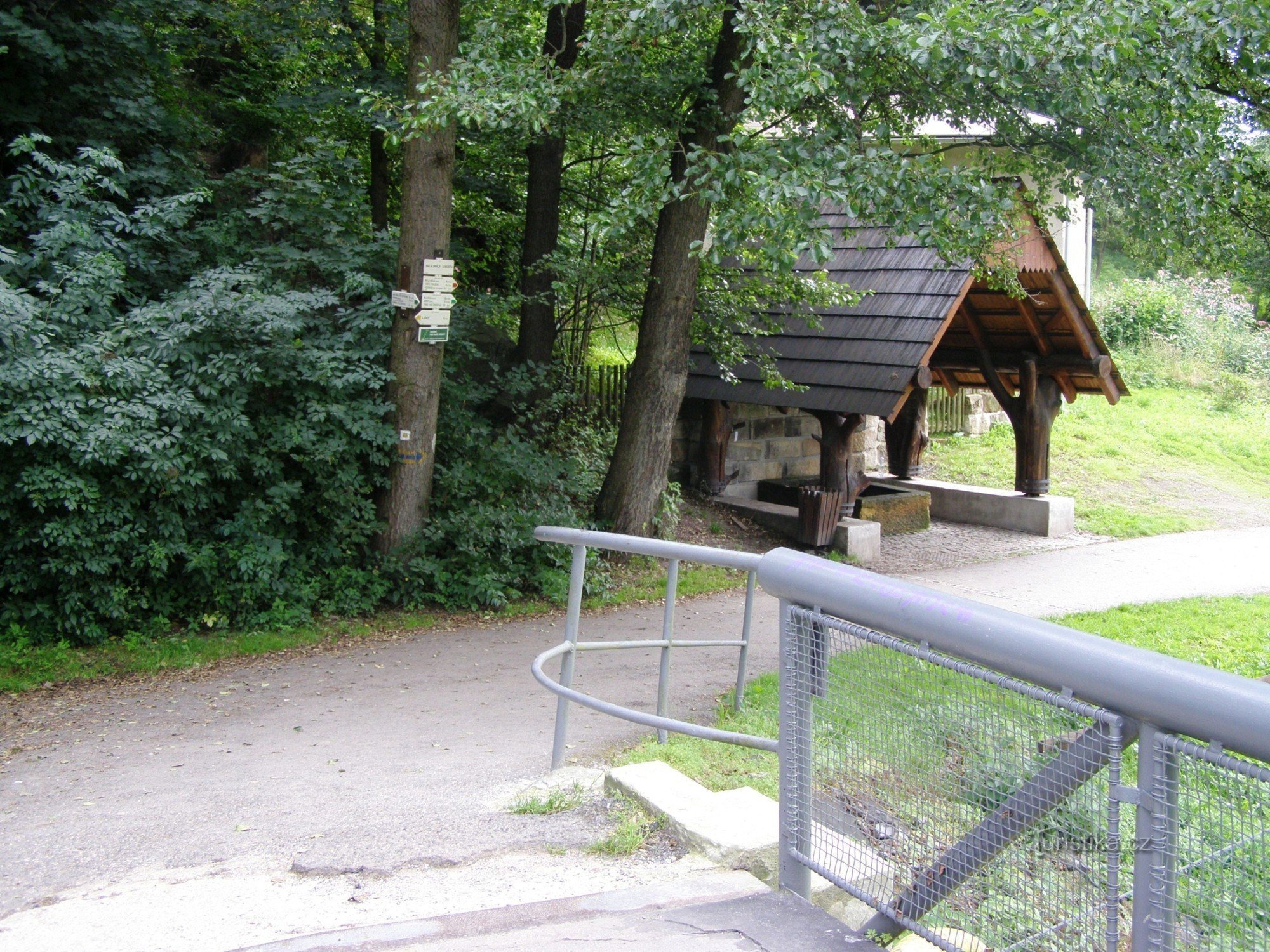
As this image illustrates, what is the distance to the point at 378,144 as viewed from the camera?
12219mm

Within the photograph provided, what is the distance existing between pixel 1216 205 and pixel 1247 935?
657cm

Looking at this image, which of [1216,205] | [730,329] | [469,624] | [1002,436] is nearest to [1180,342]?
[1002,436]

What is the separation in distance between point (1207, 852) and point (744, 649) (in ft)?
13.8

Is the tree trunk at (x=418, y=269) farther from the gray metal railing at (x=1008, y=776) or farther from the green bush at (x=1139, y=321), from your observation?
the green bush at (x=1139, y=321)

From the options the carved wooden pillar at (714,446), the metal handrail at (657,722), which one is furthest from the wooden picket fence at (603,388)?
the metal handrail at (657,722)

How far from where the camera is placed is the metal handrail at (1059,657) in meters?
1.74

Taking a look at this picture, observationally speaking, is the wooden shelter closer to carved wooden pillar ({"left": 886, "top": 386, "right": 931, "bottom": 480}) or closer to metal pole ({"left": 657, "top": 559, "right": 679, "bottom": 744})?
carved wooden pillar ({"left": 886, "top": 386, "right": 931, "bottom": 480})

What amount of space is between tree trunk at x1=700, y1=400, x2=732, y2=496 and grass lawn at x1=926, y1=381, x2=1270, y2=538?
4819mm

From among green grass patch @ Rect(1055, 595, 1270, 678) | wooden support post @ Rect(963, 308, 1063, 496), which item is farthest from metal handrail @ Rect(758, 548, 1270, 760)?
wooden support post @ Rect(963, 308, 1063, 496)

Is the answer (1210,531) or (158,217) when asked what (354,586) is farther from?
(1210,531)

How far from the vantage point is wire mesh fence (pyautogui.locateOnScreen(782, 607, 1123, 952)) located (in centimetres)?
214

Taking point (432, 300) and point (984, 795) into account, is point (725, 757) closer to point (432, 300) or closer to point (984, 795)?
point (984, 795)

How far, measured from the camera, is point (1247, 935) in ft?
6.15

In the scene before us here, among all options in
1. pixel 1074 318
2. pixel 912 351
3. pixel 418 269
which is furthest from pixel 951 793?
pixel 1074 318
